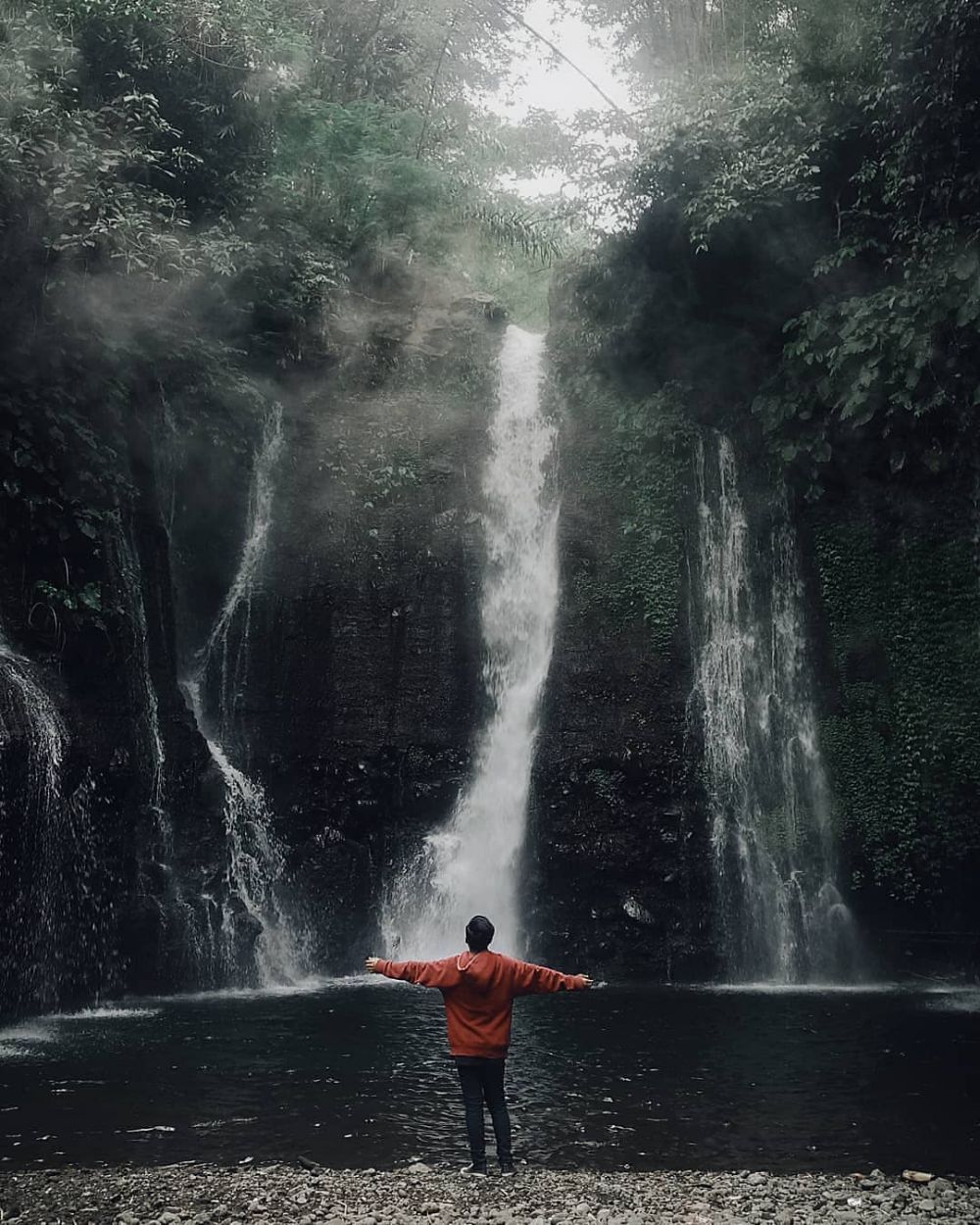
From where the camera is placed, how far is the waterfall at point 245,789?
12.3m

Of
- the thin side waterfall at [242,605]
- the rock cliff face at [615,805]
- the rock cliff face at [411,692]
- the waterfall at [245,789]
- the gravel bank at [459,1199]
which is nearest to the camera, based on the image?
the gravel bank at [459,1199]

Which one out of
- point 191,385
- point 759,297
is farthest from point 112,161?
point 759,297

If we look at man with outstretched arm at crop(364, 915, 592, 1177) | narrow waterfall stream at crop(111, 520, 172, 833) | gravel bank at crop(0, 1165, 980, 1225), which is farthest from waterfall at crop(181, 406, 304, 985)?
man with outstretched arm at crop(364, 915, 592, 1177)

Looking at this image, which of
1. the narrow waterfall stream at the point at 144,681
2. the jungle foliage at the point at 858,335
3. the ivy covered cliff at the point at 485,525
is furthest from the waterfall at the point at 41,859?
the jungle foliage at the point at 858,335

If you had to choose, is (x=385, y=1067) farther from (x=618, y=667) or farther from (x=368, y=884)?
(x=618, y=667)

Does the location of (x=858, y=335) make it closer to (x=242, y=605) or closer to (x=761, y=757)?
(x=761, y=757)

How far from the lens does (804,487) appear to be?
14.6 m

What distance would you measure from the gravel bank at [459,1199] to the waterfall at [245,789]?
7.16m

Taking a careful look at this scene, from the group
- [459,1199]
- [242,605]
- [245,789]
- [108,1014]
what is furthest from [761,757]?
[459,1199]

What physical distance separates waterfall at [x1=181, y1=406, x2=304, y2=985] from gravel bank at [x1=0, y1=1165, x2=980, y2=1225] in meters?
7.16

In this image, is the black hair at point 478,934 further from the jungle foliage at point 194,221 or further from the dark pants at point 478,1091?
the jungle foliage at point 194,221

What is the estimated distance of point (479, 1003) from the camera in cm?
509

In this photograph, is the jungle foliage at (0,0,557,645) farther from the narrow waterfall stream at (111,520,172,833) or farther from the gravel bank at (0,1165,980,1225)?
the gravel bank at (0,1165,980,1225)

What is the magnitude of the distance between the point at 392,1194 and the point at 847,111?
1378 centimetres
